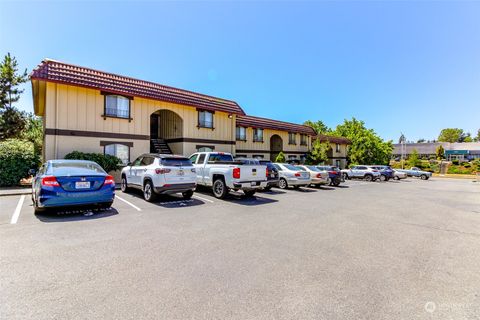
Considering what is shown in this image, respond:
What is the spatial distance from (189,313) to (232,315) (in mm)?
496

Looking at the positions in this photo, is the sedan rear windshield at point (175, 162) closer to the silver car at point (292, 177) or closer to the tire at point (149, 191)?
the tire at point (149, 191)

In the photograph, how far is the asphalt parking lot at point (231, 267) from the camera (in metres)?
2.97

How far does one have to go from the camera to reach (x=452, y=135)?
4547 inches

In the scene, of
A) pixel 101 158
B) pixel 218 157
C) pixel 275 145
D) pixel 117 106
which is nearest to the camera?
pixel 218 157

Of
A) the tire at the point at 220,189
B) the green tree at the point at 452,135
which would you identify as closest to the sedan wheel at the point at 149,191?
the tire at the point at 220,189

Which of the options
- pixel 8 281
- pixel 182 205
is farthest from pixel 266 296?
pixel 182 205

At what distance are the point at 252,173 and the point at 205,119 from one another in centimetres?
1063

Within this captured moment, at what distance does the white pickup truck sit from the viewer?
1038 cm

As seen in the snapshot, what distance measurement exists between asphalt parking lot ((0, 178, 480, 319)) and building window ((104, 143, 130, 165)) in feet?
26.6

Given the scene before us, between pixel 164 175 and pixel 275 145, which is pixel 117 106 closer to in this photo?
pixel 164 175

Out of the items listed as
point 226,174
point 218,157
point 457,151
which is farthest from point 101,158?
point 457,151

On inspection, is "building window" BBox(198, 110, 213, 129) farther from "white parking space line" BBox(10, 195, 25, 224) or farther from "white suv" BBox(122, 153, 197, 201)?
"white parking space line" BBox(10, 195, 25, 224)

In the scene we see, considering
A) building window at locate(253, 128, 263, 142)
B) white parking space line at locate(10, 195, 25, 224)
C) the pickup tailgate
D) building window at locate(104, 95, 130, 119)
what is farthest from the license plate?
building window at locate(253, 128, 263, 142)

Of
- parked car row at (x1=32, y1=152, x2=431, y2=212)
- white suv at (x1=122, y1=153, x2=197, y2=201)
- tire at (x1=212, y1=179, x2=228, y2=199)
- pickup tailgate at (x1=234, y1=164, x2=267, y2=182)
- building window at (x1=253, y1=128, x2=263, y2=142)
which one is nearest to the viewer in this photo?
parked car row at (x1=32, y1=152, x2=431, y2=212)
